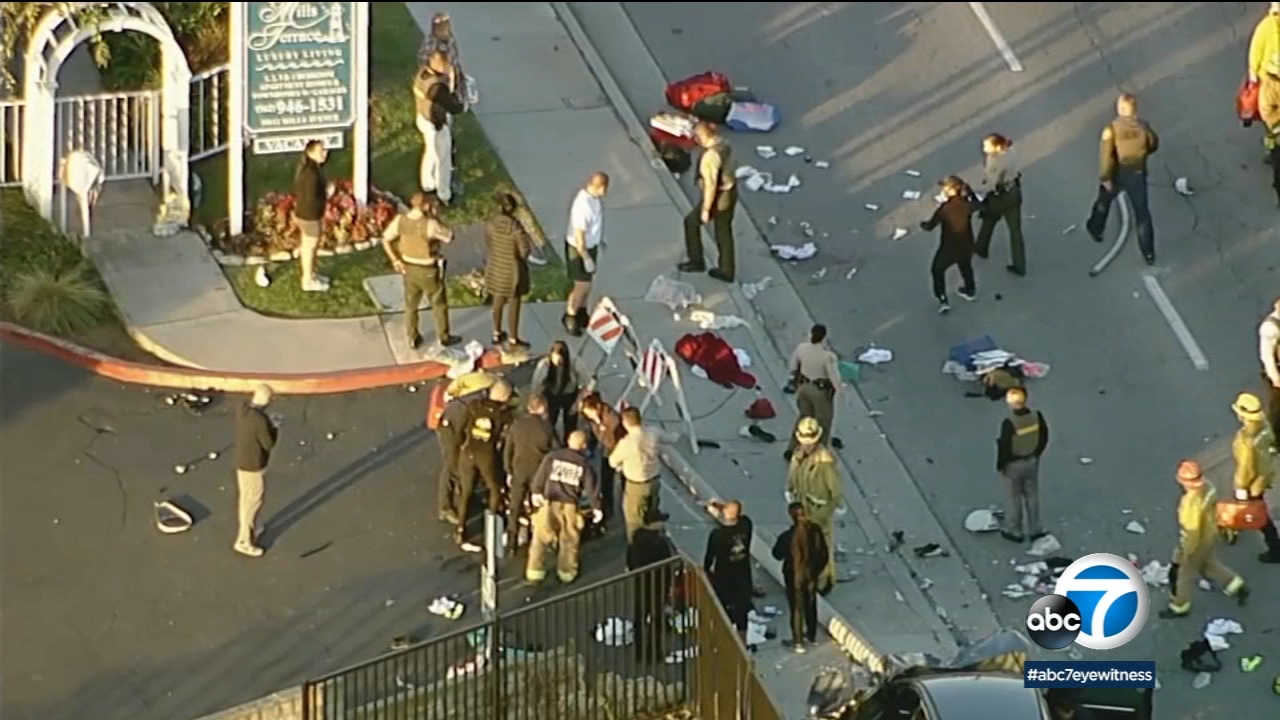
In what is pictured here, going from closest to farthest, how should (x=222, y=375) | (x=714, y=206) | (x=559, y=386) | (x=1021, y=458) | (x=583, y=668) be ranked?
(x=583, y=668)
(x=1021, y=458)
(x=559, y=386)
(x=222, y=375)
(x=714, y=206)

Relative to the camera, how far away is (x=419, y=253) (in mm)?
25547

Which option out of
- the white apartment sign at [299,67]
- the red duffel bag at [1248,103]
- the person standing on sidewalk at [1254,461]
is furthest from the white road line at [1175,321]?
the white apartment sign at [299,67]

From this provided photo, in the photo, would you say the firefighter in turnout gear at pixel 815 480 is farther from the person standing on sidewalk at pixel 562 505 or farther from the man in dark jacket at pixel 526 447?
the man in dark jacket at pixel 526 447

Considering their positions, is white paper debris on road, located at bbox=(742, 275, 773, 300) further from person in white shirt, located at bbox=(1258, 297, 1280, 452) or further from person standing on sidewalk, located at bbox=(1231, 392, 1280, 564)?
person standing on sidewalk, located at bbox=(1231, 392, 1280, 564)

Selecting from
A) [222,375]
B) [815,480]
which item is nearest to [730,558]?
[815,480]

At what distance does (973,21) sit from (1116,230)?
446 cm

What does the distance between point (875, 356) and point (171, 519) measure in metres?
6.55

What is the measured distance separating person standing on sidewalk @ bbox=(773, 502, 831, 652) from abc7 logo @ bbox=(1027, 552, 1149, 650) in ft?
5.33

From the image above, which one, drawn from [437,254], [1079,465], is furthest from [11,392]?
[1079,465]

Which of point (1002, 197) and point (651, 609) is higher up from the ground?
point (651, 609)

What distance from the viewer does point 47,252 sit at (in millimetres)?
27047

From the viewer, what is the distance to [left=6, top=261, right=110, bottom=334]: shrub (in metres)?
26.2

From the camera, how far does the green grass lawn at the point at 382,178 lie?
27.1 metres

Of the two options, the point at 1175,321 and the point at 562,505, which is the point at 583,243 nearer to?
the point at 562,505
